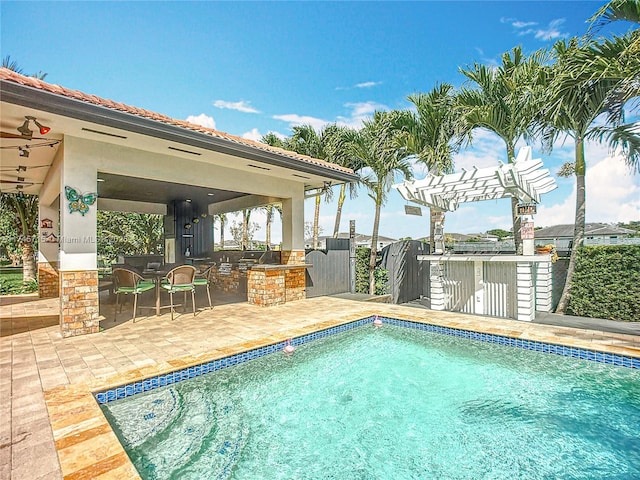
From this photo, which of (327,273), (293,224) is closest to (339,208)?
(327,273)

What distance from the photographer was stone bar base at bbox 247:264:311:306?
27.6 feet

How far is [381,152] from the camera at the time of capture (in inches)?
406

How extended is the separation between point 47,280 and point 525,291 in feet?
43.6

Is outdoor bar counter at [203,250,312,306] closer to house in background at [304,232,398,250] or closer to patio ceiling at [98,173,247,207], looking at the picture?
house in background at [304,232,398,250]

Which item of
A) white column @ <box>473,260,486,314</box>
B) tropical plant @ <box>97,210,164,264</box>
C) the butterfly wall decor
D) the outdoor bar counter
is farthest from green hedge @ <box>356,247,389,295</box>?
tropical plant @ <box>97,210,164,264</box>

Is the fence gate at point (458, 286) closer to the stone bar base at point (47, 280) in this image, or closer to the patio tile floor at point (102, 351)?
the patio tile floor at point (102, 351)

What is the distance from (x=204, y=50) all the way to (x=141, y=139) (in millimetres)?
4998

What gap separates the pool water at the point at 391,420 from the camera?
113 inches

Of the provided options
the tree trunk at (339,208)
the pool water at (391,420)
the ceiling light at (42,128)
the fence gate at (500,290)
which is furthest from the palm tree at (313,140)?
the ceiling light at (42,128)

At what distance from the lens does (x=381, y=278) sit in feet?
34.3

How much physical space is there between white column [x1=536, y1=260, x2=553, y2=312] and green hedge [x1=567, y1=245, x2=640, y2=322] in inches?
20.3

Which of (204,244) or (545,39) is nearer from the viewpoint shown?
(545,39)

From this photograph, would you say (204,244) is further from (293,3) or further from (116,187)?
(293,3)

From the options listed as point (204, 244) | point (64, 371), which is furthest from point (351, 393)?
point (204, 244)
